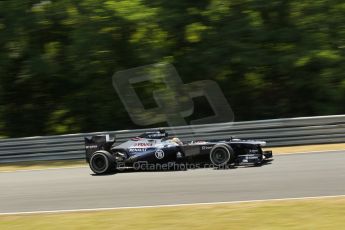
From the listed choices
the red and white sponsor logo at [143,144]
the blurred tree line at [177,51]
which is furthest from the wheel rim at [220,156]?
the blurred tree line at [177,51]

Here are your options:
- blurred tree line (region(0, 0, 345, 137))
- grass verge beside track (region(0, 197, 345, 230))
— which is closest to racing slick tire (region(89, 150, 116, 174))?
grass verge beside track (region(0, 197, 345, 230))

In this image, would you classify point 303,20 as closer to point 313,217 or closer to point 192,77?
point 192,77

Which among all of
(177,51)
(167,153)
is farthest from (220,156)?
(177,51)

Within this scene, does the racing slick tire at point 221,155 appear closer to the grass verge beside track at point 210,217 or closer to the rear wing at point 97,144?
the rear wing at point 97,144

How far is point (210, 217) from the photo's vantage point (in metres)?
7.24

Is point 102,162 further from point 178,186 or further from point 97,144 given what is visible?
point 178,186

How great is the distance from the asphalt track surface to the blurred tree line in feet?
15.7

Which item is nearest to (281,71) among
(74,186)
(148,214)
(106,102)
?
(106,102)

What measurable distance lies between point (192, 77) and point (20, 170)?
6.00 m

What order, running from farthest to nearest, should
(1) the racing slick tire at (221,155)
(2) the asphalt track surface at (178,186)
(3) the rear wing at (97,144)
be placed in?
(3) the rear wing at (97,144) < (1) the racing slick tire at (221,155) < (2) the asphalt track surface at (178,186)

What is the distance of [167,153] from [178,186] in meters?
1.75

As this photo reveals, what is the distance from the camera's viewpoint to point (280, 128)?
47.6 ft

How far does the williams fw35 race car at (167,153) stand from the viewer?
36.8 ft

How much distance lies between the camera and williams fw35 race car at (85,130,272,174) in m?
11.2
